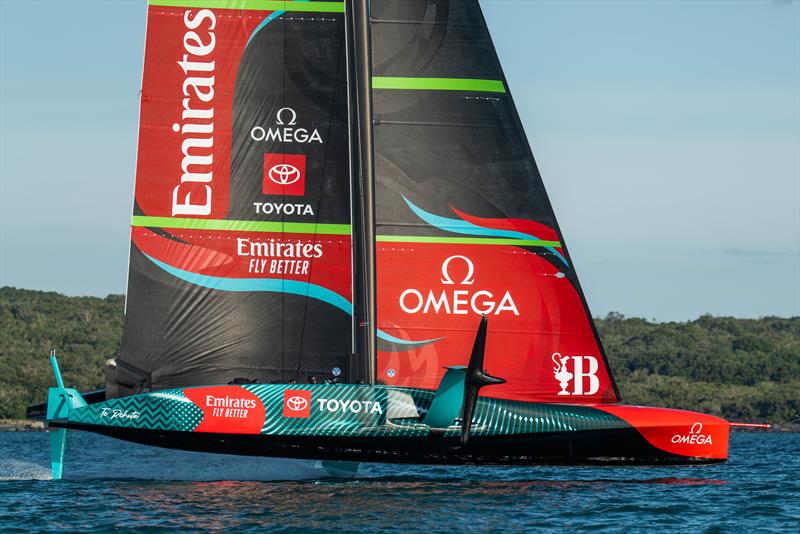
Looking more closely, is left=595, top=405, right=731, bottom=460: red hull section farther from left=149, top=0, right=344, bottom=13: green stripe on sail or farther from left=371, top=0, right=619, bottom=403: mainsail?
left=149, top=0, right=344, bottom=13: green stripe on sail

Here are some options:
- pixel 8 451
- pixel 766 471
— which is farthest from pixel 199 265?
pixel 8 451

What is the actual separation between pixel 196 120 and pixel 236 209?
1669 millimetres

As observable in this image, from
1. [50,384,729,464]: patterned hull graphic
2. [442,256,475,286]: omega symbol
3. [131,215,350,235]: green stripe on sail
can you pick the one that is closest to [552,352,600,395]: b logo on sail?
[50,384,729,464]: patterned hull graphic

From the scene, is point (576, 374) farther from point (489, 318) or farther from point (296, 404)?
point (296, 404)

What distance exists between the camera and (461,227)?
24.0m

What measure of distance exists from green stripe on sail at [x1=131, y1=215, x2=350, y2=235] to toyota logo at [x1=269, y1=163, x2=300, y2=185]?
0.72 m

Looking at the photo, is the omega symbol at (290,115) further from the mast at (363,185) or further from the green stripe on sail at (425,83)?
the green stripe on sail at (425,83)

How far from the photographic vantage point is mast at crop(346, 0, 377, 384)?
77.2 ft

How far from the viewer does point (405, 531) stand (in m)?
18.9

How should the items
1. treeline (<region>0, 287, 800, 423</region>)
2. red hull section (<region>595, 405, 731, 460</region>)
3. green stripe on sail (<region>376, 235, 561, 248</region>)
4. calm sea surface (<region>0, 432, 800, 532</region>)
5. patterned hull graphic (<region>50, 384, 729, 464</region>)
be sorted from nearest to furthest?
calm sea surface (<region>0, 432, 800, 532</region>)
patterned hull graphic (<region>50, 384, 729, 464</region>)
red hull section (<region>595, 405, 731, 460</region>)
green stripe on sail (<region>376, 235, 561, 248</region>)
treeline (<region>0, 287, 800, 423</region>)

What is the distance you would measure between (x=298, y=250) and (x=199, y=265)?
171 cm

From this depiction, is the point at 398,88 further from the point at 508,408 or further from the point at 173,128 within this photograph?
the point at 508,408

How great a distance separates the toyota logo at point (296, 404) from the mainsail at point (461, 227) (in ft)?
6.40

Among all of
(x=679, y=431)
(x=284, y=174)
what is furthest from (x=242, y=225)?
(x=679, y=431)
